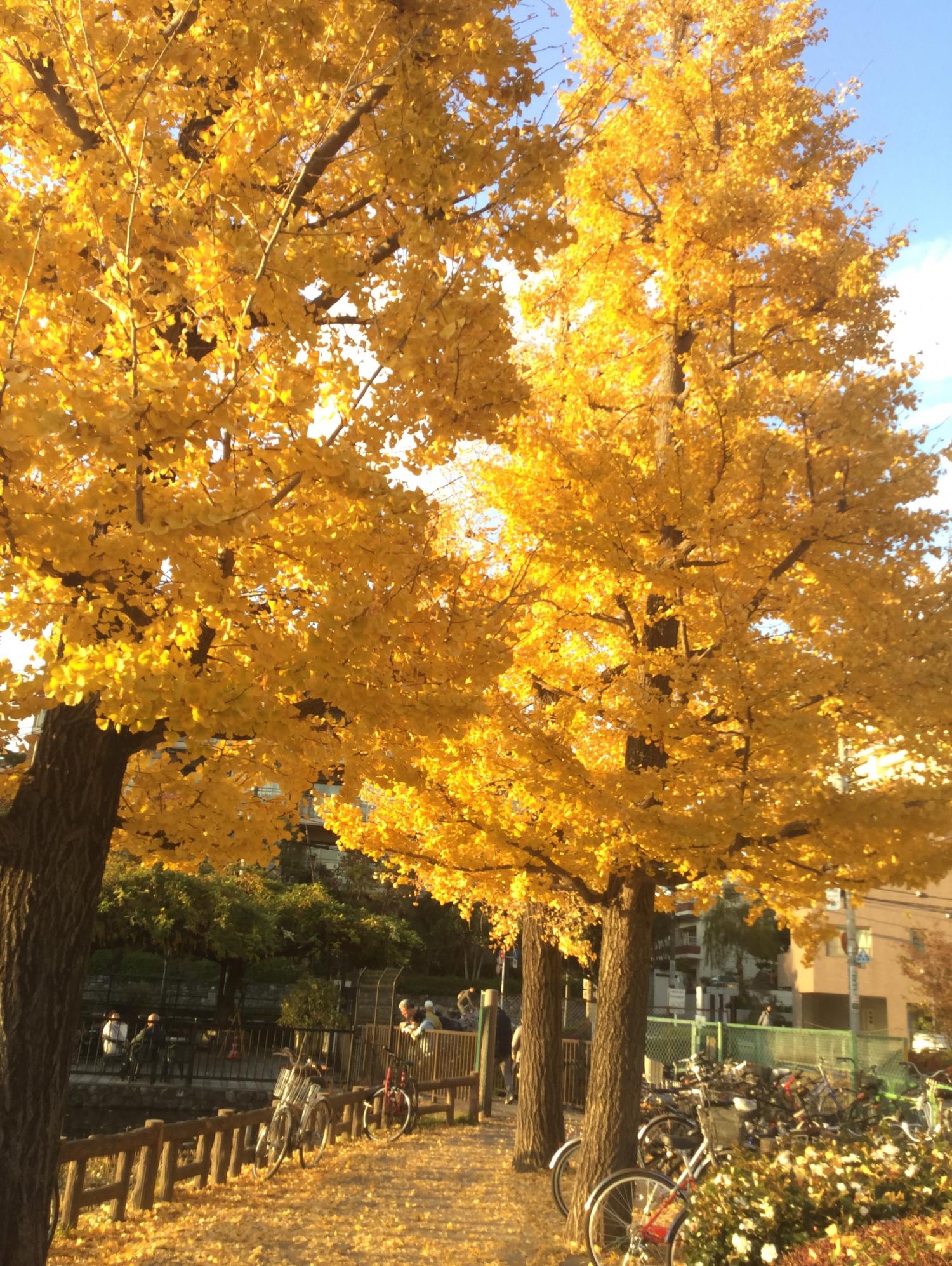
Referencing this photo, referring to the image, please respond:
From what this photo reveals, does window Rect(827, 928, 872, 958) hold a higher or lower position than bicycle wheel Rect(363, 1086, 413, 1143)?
higher

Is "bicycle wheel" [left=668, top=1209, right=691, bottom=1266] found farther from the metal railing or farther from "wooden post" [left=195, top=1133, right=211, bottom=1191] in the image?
the metal railing

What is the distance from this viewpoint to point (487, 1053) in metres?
14.1

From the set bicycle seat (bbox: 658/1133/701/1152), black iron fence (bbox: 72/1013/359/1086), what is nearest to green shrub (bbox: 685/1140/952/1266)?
bicycle seat (bbox: 658/1133/701/1152)

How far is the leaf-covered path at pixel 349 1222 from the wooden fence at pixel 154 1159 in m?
0.14

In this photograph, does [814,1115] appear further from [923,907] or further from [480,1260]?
[923,907]

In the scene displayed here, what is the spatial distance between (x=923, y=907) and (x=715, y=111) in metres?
25.0

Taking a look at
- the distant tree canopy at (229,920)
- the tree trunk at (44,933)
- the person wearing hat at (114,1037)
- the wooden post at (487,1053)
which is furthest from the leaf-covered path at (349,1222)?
the distant tree canopy at (229,920)

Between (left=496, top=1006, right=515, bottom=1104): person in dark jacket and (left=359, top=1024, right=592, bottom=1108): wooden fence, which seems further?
(left=496, top=1006, right=515, bottom=1104): person in dark jacket

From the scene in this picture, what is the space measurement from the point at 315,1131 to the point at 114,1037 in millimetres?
7356

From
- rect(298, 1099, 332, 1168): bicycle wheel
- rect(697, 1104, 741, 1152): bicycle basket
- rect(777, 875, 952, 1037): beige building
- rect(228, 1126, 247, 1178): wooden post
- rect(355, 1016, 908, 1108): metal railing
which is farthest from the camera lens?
rect(777, 875, 952, 1037): beige building

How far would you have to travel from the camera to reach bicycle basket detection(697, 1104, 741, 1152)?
594 centimetres

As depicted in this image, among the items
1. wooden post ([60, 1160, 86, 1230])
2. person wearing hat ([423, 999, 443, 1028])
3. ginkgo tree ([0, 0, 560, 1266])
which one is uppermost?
ginkgo tree ([0, 0, 560, 1266])

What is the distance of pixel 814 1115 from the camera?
364 inches

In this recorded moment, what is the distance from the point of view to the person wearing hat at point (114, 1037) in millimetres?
15281
